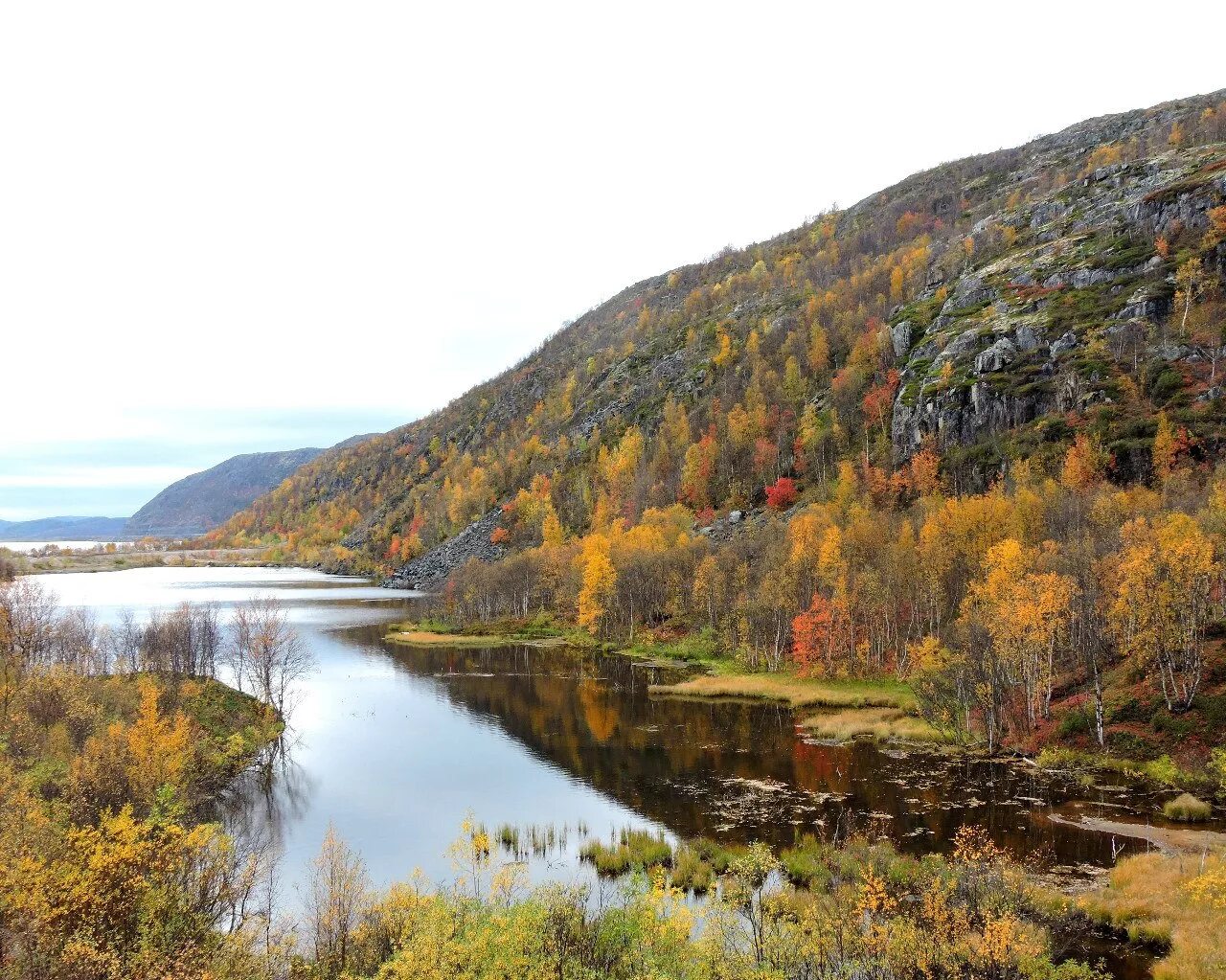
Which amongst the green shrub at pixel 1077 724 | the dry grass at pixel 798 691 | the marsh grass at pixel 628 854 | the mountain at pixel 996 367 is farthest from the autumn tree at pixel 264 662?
the mountain at pixel 996 367

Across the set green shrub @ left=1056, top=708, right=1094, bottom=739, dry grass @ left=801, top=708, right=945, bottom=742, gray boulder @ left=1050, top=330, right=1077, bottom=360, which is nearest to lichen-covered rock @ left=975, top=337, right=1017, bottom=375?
gray boulder @ left=1050, top=330, right=1077, bottom=360

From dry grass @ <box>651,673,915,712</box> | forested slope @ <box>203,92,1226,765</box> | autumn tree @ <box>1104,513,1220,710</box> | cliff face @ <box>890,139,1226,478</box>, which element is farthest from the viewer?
cliff face @ <box>890,139,1226,478</box>

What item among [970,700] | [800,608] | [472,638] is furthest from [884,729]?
[472,638]

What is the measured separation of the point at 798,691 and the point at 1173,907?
46091 millimetres

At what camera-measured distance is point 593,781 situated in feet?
166

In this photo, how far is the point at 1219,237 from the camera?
126188 millimetres

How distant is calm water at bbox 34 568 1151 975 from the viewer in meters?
39.7

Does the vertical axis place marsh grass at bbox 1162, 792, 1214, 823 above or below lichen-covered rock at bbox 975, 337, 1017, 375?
below

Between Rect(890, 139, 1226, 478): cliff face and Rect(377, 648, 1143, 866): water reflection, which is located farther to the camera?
Rect(890, 139, 1226, 478): cliff face

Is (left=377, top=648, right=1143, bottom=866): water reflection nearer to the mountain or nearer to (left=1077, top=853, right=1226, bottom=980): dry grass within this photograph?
(left=1077, top=853, right=1226, bottom=980): dry grass

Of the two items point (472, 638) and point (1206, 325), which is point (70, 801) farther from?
point (1206, 325)

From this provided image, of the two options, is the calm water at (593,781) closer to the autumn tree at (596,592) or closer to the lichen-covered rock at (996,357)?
the autumn tree at (596,592)

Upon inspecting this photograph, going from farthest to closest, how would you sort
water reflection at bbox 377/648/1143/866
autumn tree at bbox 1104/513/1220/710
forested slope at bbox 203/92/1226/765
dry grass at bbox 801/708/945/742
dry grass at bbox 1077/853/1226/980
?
dry grass at bbox 801/708/945/742
forested slope at bbox 203/92/1226/765
autumn tree at bbox 1104/513/1220/710
water reflection at bbox 377/648/1143/866
dry grass at bbox 1077/853/1226/980

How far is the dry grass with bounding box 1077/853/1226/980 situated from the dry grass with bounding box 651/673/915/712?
109 ft
